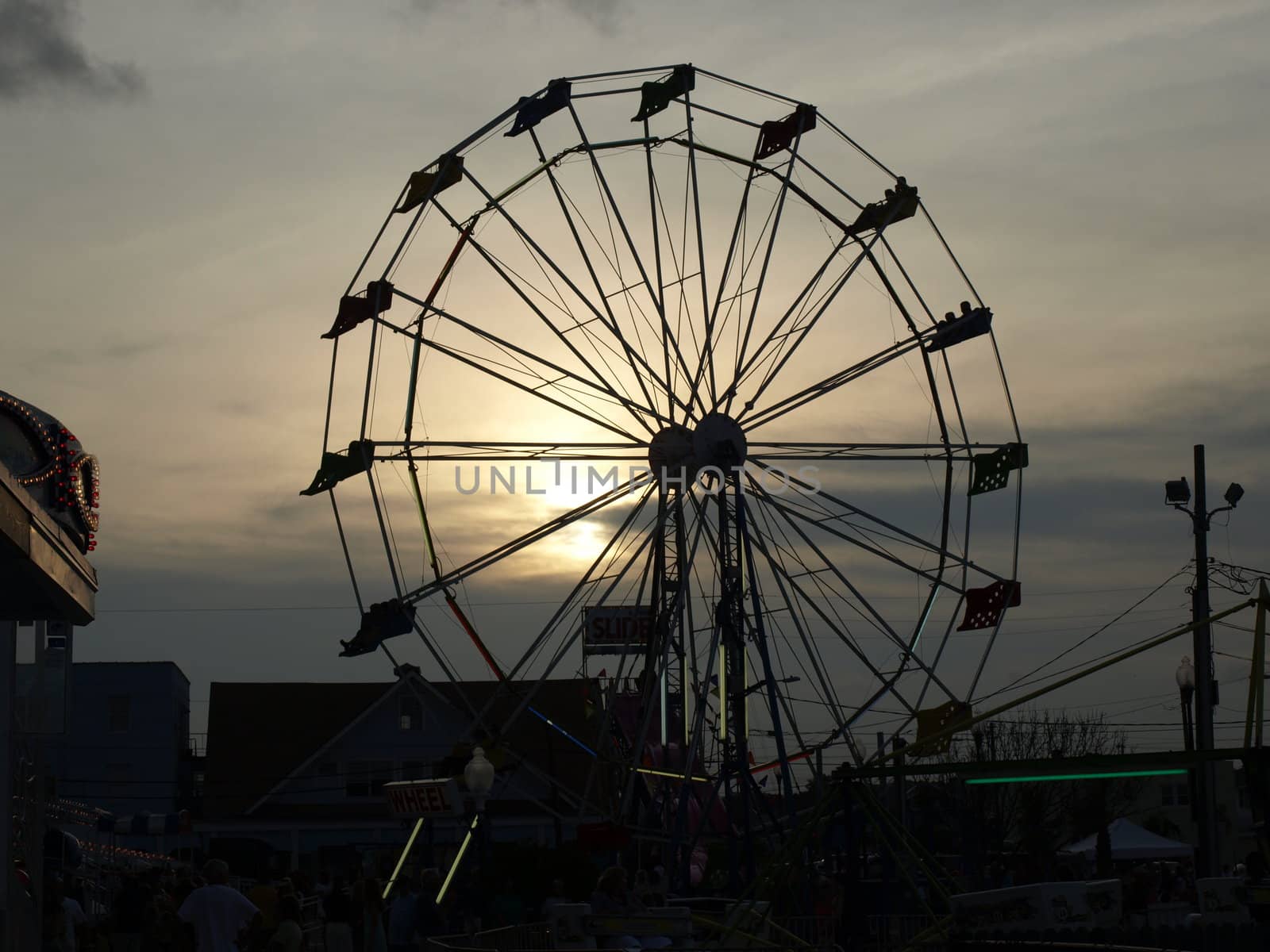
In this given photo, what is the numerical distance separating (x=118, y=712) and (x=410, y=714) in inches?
545

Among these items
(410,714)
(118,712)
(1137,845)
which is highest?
(118,712)

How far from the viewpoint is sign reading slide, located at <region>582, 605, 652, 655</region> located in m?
23.3

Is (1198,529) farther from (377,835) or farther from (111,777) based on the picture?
(111,777)

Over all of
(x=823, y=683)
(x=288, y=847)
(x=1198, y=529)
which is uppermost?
(x=1198, y=529)

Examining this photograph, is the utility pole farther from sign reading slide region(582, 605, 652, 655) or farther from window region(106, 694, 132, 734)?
window region(106, 694, 132, 734)

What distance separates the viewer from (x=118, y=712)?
2296 inches

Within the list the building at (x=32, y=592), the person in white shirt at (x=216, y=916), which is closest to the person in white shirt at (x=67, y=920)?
the building at (x=32, y=592)

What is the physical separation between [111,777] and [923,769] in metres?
50.7

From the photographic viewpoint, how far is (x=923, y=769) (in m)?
10.9

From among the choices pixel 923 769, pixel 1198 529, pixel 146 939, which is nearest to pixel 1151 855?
pixel 1198 529

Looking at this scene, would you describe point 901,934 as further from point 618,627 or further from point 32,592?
point 618,627

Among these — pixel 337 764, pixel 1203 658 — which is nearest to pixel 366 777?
pixel 337 764

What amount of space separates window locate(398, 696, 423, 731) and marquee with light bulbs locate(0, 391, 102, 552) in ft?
120

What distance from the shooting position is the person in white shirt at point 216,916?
12633 mm
